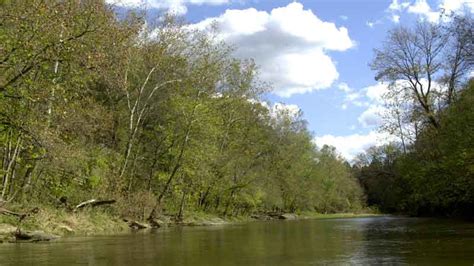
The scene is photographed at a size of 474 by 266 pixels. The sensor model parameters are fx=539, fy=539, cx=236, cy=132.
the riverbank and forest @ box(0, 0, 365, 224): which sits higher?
forest @ box(0, 0, 365, 224)

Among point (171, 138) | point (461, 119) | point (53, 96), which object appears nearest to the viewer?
point (53, 96)

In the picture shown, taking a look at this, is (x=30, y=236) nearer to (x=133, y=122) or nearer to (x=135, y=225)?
(x=135, y=225)

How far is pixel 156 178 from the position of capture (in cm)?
4800

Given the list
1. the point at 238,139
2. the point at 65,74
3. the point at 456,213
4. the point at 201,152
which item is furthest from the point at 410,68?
the point at 65,74

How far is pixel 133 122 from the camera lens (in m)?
46.3

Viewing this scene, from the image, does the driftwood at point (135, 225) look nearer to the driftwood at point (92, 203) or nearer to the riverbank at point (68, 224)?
the riverbank at point (68, 224)

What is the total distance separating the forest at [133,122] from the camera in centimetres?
1781

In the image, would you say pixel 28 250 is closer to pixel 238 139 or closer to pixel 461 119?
pixel 461 119

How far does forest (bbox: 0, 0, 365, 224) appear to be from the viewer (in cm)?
1781

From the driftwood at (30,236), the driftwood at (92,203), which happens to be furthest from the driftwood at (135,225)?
the driftwood at (30,236)

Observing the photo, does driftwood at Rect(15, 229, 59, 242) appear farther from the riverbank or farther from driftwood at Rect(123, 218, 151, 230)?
driftwood at Rect(123, 218, 151, 230)

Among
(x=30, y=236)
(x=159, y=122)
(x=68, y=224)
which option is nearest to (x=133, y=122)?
(x=159, y=122)

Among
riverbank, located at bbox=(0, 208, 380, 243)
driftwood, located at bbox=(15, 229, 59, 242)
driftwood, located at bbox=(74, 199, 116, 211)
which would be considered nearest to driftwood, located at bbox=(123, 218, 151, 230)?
riverbank, located at bbox=(0, 208, 380, 243)

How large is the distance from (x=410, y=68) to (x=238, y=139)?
23.6 m
